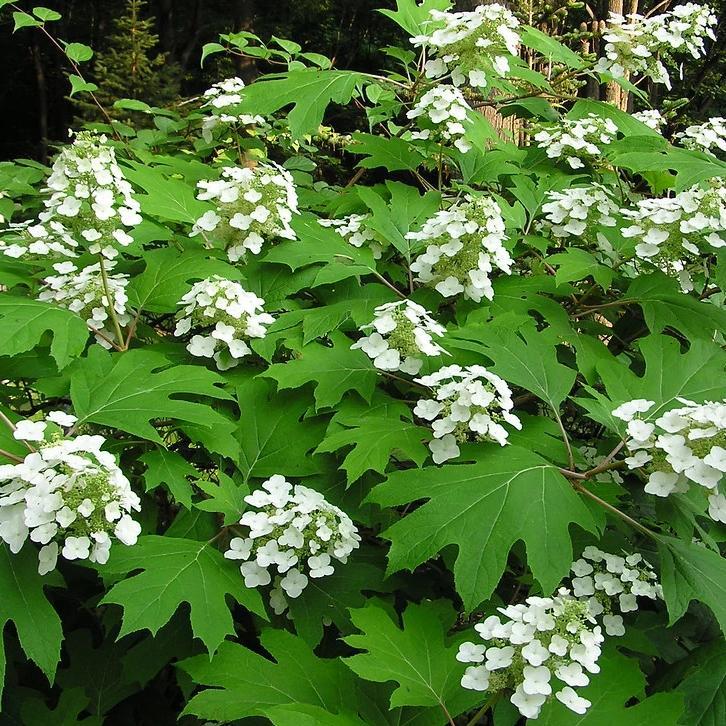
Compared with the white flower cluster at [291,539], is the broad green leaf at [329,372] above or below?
above

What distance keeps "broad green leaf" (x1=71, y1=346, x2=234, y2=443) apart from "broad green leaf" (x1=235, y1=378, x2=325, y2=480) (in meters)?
0.14

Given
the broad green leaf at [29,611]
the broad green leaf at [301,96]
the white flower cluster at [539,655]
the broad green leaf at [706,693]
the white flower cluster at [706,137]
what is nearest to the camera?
the white flower cluster at [539,655]

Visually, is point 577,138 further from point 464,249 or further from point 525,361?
point 525,361

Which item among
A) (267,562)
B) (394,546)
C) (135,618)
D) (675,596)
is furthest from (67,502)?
(675,596)

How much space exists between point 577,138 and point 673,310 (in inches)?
39.0

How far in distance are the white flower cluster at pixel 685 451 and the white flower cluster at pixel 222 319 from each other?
45.2 inches

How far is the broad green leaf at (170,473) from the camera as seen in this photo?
6.52 feet

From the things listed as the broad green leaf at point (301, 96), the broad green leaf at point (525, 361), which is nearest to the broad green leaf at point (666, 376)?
the broad green leaf at point (525, 361)

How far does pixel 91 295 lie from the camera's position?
2.39m

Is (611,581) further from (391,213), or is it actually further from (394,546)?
(391,213)

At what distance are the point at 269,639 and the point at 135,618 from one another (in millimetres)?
352

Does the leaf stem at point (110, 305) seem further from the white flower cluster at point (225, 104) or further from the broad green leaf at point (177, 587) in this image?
the white flower cluster at point (225, 104)

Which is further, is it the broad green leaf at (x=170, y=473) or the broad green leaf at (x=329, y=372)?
the broad green leaf at (x=329, y=372)

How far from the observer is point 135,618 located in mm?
1694
